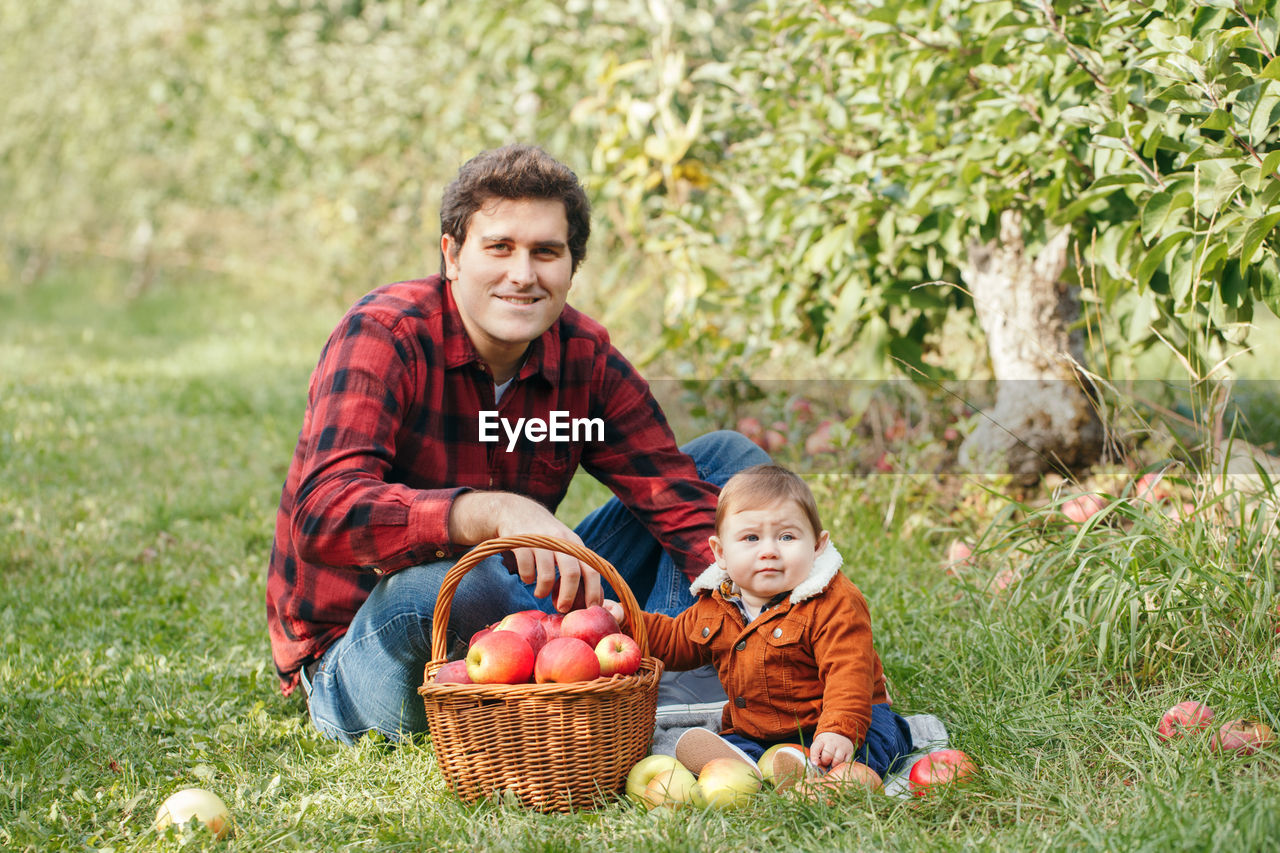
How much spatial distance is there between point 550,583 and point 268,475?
9.62 ft

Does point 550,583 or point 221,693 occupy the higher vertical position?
point 550,583

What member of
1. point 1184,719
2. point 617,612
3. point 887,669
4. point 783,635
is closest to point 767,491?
point 783,635

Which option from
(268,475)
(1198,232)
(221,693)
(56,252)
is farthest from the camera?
(56,252)

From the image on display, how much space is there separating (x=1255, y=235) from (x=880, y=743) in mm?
1273

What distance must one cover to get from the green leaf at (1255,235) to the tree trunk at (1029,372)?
53.2 inches

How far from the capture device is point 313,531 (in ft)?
7.04

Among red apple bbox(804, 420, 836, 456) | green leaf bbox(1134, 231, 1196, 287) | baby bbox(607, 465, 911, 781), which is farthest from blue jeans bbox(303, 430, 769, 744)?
red apple bbox(804, 420, 836, 456)

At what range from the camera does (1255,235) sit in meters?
2.36

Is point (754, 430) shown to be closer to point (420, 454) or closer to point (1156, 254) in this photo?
point (1156, 254)

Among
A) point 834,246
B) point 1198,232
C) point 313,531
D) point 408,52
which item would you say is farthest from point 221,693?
point 408,52

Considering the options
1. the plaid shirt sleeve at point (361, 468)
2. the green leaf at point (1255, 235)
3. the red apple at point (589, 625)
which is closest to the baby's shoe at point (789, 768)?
the red apple at point (589, 625)

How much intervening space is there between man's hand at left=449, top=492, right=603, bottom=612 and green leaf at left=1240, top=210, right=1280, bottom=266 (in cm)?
149

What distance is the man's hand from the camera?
2.12m

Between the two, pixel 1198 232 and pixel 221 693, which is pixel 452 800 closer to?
pixel 221 693
